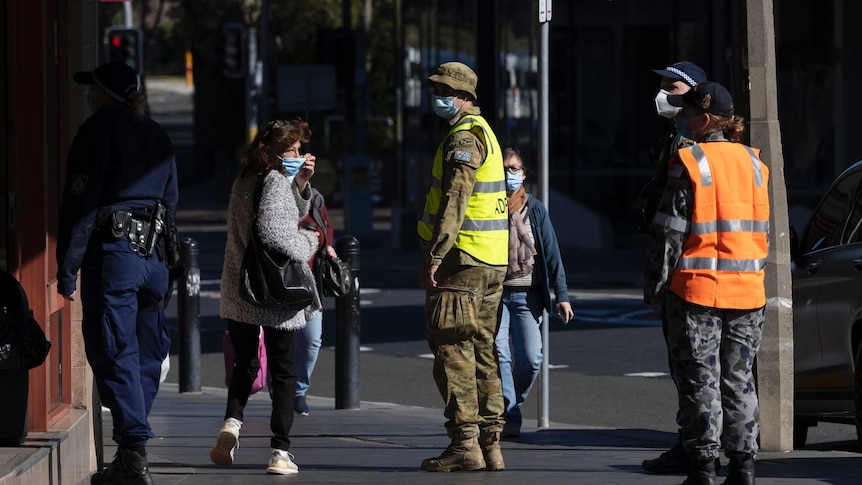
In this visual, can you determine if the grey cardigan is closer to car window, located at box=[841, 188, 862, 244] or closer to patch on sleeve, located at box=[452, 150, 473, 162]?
patch on sleeve, located at box=[452, 150, 473, 162]

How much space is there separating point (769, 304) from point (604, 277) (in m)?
15.8

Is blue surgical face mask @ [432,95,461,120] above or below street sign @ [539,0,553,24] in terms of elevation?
below

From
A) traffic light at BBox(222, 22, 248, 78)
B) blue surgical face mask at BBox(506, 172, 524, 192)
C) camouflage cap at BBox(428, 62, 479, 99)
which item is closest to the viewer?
camouflage cap at BBox(428, 62, 479, 99)

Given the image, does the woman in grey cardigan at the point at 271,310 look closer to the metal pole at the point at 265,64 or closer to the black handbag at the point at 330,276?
the black handbag at the point at 330,276

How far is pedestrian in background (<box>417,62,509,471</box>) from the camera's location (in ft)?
25.8

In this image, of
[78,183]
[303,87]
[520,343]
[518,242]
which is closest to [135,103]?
[78,183]

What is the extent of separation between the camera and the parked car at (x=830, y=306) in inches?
364

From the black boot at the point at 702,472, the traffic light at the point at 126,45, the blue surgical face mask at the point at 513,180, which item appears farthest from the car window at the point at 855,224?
the traffic light at the point at 126,45

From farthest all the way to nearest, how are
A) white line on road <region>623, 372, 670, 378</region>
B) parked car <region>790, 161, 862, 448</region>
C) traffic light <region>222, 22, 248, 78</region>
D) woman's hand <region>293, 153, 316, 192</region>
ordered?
traffic light <region>222, 22, 248, 78</region>, white line on road <region>623, 372, 670, 378</region>, parked car <region>790, 161, 862, 448</region>, woman's hand <region>293, 153, 316, 192</region>

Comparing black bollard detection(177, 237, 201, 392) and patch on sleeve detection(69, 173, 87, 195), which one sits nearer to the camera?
patch on sleeve detection(69, 173, 87, 195)

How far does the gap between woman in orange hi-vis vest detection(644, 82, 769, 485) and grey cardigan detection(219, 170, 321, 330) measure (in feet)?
6.09

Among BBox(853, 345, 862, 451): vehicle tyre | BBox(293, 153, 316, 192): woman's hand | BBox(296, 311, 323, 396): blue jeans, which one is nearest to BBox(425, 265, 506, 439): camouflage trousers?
BBox(293, 153, 316, 192): woman's hand

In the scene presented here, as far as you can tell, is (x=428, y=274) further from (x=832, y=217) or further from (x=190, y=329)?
(x=190, y=329)

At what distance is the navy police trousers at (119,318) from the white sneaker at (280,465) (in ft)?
2.52
